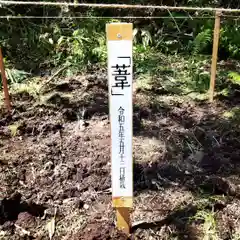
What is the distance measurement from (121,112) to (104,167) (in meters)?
1.07

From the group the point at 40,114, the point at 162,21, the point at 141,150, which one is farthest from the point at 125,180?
the point at 162,21

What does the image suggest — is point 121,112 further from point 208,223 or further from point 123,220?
point 208,223

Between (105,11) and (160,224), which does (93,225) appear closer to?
(160,224)

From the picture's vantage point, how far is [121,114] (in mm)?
2309

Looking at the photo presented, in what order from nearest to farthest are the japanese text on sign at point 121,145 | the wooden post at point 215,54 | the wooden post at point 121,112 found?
the wooden post at point 121,112
the japanese text on sign at point 121,145
the wooden post at point 215,54

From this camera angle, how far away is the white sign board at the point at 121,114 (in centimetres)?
218

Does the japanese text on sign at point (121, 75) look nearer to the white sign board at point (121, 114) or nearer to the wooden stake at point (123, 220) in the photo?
the white sign board at point (121, 114)

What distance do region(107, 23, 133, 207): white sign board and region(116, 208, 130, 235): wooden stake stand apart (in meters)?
0.08

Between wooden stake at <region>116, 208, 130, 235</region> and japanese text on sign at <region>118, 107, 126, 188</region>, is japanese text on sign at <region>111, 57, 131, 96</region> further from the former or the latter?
wooden stake at <region>116, 208, 130, 235</region>

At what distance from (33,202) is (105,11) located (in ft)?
13.6

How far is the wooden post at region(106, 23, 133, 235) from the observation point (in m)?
2.14

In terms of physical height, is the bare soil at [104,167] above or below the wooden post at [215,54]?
below

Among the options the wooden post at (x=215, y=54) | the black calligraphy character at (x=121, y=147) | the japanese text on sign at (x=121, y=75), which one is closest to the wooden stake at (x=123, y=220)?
the black calligraphy character at (x=121, y=147)

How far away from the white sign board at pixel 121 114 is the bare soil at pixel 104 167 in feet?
1.21
